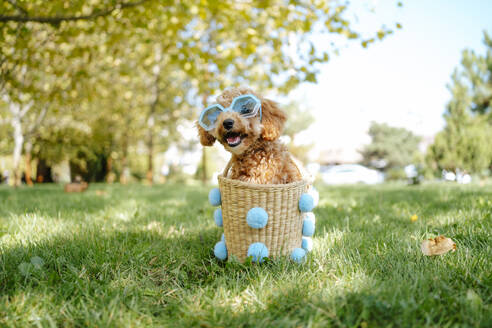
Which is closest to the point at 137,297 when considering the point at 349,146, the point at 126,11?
the point at 126,11

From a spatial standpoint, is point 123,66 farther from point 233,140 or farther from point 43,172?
point 43,172

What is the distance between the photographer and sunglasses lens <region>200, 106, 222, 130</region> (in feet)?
6.70

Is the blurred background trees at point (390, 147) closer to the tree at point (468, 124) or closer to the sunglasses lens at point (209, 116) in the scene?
the tree at point (468, 124)

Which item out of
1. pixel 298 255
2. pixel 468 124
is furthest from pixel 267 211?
pixel 468 124

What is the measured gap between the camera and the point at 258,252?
186cm

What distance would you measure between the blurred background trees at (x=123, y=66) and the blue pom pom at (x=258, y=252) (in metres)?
3.90

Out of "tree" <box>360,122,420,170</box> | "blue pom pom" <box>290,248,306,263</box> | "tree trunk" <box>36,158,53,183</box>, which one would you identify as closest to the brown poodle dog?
"blue pom pom" <box>290,248,306,263</box>

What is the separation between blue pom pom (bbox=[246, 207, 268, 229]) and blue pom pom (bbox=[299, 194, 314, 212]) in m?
0.26

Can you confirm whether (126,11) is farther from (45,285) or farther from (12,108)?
(12,108)

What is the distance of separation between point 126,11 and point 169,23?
1096 mm

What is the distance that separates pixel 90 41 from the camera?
29.5ft

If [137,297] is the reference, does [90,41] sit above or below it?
above

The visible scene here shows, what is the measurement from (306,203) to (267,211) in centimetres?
26

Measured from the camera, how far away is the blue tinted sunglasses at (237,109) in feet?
6.40
